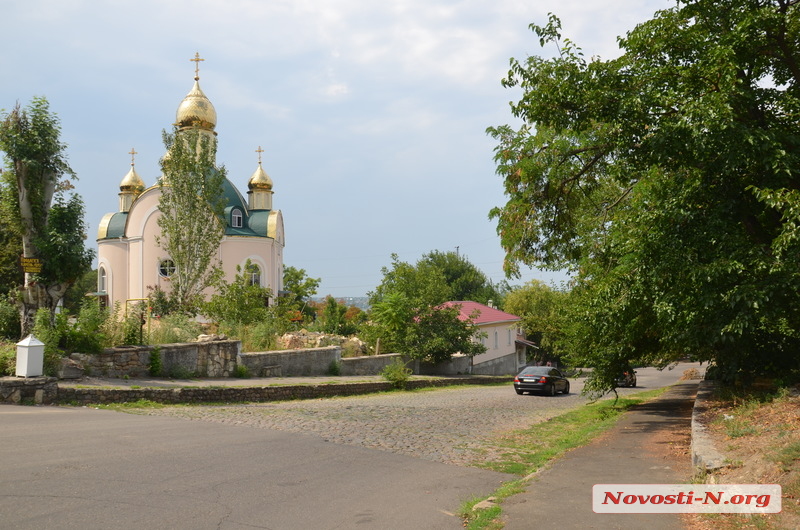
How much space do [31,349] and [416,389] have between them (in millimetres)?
17096

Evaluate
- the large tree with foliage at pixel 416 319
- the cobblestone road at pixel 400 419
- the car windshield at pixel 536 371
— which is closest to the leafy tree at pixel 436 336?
the large tree with foliage at pixel 416 319

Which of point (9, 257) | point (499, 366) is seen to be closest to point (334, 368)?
point (9, 257)

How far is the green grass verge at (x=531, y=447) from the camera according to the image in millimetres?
7254

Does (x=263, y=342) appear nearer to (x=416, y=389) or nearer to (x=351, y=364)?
(x=351, y=364)

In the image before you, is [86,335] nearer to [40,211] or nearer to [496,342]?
[40,211]

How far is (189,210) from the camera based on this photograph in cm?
3481

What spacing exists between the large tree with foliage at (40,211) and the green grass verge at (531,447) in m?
13.0

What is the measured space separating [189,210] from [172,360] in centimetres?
1508

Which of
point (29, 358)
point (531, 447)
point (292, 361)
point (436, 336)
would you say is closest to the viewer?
point (531, 447)

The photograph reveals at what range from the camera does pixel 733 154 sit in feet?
33.9

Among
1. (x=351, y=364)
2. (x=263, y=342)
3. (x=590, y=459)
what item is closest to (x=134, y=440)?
(x=590, y=459)

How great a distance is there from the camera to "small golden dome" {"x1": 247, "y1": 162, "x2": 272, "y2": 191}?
50.5 m

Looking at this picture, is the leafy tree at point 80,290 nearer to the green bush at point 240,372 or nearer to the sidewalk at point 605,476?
the green bush at point 240,372

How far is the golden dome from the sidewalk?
1471 inches
